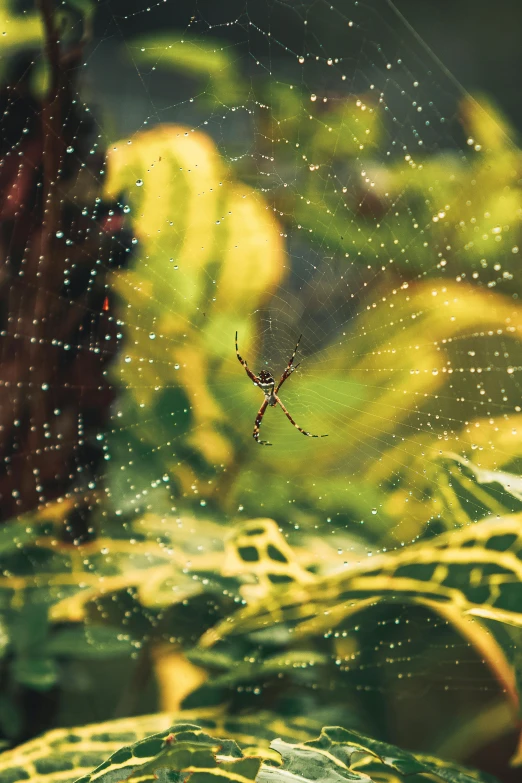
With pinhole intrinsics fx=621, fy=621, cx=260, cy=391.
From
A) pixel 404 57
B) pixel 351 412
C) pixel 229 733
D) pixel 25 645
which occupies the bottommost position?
pixel 229 733

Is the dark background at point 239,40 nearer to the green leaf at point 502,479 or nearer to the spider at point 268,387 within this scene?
the spider at point 268,387

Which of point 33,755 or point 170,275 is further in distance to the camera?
point 170,275

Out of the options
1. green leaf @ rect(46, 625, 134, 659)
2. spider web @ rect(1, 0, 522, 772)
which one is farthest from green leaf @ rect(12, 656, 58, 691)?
spider web @ rect(1, 0, 522, 772)

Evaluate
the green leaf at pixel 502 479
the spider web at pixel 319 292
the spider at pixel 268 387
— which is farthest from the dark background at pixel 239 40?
the green leaf at pixel 502 479

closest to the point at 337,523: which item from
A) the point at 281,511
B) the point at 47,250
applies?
the point at 281,511

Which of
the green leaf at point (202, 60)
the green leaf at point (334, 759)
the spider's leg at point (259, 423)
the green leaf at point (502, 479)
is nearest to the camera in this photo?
the green leaf at point (334, 759)

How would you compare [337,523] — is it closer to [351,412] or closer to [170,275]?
[351,412]

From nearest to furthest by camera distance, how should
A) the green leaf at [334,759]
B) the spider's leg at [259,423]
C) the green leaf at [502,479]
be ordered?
the green leaf at [334,759], the green leaf at [502,479], the spider's leg at [259,423]

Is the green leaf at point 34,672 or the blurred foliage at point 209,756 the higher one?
the green leaf at point 34,672

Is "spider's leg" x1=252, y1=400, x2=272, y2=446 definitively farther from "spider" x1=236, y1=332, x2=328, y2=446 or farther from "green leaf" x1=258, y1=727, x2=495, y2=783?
"green leaf" x1=258, y1=727, x2=495, y2=783
